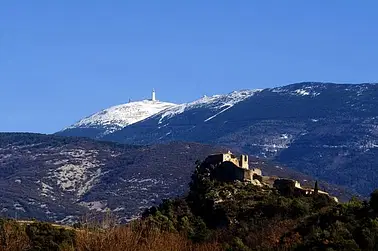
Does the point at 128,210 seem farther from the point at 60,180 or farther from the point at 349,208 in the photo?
the point at 349,208

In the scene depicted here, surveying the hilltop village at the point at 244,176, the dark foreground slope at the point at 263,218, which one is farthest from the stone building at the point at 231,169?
the dark foreground slope at the point at 263,218

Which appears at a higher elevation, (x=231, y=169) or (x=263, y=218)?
(x=231, y=169)

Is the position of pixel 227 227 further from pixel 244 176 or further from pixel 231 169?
pixel 231 169

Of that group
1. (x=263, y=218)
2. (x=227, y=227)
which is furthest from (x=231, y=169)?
(x=263, y=218)

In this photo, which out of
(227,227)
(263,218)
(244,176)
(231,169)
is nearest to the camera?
(263,218)

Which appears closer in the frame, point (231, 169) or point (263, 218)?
point (263, 218)

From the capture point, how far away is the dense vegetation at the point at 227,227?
51.7 meters

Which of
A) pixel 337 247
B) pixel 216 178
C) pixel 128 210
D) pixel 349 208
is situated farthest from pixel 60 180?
pixel 337 247

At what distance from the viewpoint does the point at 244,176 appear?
88.5m

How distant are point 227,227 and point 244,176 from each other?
544 inches

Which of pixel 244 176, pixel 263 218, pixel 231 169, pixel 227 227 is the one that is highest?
pixel 231 169

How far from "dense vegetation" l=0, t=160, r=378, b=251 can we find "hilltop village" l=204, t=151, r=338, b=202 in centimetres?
105

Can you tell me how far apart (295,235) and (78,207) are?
387 ft

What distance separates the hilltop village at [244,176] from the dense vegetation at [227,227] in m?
1.05
